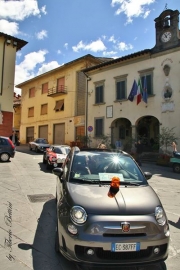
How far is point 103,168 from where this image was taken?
4.25 metres

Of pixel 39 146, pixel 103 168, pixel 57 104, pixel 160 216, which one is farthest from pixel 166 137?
pixel 57 104

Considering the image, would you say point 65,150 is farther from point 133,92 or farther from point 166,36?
point 166,36

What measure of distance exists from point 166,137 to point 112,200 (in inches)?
600

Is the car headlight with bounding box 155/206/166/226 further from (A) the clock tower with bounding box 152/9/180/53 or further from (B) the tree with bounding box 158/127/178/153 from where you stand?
(A) the clock tower with bounding box 152/9/180/53

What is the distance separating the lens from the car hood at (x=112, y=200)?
3035 millimetres

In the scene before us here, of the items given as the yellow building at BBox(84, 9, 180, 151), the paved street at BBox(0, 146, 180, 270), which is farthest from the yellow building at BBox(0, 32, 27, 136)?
the paved street at BBox(0, 146, 180, 270)

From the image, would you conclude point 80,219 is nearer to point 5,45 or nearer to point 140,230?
point 140,230

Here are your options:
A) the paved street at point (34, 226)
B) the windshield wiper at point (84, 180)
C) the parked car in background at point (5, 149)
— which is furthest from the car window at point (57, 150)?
the windshield wiper at point (84, 180)

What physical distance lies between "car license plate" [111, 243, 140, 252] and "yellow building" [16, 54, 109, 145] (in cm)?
2126

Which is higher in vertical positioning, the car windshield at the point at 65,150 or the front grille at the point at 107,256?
the car windshield at the point at 65,150

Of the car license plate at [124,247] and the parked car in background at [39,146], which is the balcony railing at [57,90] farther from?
the car license plate at [124,247]

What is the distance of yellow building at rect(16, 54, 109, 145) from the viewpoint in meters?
26.5

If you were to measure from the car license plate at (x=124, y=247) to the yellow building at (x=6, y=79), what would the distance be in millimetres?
19210

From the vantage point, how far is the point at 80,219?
9.78 feet
